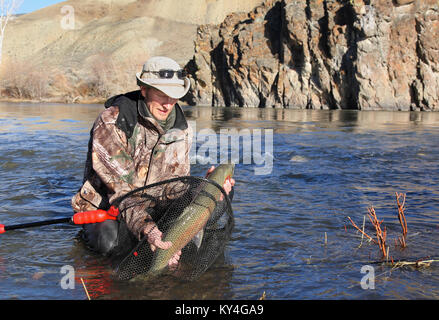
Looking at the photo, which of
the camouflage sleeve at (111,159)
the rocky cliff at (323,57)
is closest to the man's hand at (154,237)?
the camouflage sleeve at (111,159)

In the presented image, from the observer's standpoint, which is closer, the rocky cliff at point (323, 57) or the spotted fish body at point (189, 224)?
the spotted fish body at point (189, 224)

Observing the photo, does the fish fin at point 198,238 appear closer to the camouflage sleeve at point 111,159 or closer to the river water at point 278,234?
the river water at point 278,234

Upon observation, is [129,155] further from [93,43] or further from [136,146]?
[93,43]

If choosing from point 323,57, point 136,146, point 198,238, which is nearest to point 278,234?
point 198,238

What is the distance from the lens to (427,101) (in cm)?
3591

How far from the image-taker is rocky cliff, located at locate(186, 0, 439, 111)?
37.1 m

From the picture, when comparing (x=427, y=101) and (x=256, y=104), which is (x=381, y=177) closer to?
(x=427, y=101)

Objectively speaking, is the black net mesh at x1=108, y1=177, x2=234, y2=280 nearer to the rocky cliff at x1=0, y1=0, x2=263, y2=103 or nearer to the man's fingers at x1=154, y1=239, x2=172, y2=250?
the man's fingers at x1=154, y1=239, x2=172, y2=250

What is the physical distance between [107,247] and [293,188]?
160 inches

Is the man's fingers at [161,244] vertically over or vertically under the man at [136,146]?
under

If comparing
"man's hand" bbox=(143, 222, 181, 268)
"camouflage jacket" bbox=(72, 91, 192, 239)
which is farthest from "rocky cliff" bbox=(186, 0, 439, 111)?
"man's hand" bbox=(143, 222, 181, 268)

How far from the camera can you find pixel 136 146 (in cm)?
429

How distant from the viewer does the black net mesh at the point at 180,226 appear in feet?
11.9

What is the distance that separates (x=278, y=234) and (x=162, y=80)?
7.00 ft
